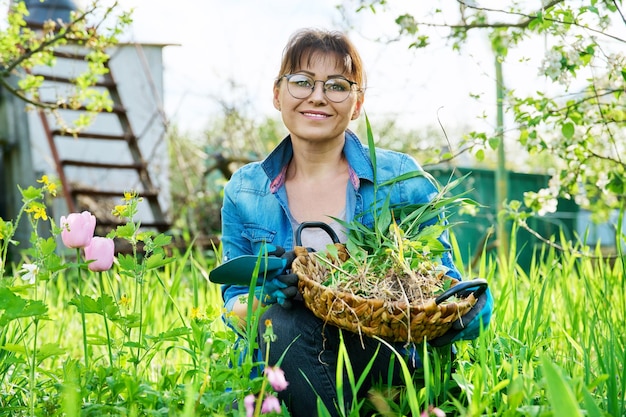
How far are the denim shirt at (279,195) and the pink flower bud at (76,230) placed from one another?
576mm

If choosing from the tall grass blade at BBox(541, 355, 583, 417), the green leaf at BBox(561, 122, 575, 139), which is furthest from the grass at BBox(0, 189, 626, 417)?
the green leaf at BBox(561, 122, 575, 139)

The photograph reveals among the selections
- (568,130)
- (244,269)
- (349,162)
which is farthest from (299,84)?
(568,130)

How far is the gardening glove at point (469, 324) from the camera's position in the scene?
1588 mm

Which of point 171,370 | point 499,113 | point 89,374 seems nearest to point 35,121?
point 499,113

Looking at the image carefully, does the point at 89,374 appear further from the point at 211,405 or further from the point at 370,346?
the point at 370,346

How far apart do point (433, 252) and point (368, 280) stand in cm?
25

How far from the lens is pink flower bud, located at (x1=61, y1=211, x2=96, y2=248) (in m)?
1.59

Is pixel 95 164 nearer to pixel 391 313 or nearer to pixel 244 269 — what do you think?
pixel 244 269

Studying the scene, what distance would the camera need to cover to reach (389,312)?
148 cm

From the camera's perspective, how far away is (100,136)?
6.17 metres

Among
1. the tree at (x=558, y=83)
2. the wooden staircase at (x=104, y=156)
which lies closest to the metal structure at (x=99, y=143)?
the wooden staircase at (x=104, y=156)

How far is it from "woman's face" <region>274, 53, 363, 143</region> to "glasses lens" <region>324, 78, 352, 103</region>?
11 mm

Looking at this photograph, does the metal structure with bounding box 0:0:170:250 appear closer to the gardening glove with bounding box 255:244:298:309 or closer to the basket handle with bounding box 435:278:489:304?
the gardening glove with bounding box 255:244:298:309

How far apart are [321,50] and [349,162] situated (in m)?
0.34
